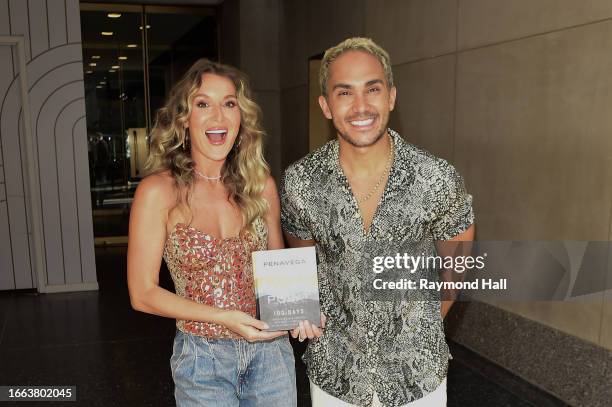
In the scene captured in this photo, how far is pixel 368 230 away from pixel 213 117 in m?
0.61

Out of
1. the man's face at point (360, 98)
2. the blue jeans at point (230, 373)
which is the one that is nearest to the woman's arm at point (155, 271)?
the blue jeans at point (230, 373)

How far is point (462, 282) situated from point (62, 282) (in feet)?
14.8

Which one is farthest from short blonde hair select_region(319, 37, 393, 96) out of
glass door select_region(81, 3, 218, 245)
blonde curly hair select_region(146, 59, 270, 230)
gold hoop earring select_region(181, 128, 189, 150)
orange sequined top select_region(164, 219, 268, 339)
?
glass door select_region(81, 3, 218, 245)

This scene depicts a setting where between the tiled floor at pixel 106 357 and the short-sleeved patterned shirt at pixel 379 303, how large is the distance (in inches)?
75.5

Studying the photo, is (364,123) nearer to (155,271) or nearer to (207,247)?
(207,247)

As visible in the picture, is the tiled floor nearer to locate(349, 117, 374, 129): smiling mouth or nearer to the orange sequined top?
the orange sequined top

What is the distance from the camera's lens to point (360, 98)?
5.64 feet

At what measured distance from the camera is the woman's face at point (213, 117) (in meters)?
1.78

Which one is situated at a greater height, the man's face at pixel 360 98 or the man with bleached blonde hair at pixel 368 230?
the man's face at pixel 360 98

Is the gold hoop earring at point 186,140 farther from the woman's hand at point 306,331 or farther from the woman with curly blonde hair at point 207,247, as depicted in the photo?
the woman's hand at point 306,331

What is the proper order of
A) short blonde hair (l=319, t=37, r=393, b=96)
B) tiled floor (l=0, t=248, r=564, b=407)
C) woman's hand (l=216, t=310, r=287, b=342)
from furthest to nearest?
tiled floor (l=0, t=248, r=564, b=407)
short blonde hair (l=319, t=37, r=393, b=96)
woman's hand (l=216, t=310, r=287, b=342)

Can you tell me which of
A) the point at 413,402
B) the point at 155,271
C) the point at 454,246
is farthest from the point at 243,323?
the point at 454,246

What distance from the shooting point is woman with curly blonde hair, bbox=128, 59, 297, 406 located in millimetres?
1691

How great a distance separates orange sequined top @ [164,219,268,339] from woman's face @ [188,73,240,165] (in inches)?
10.7
